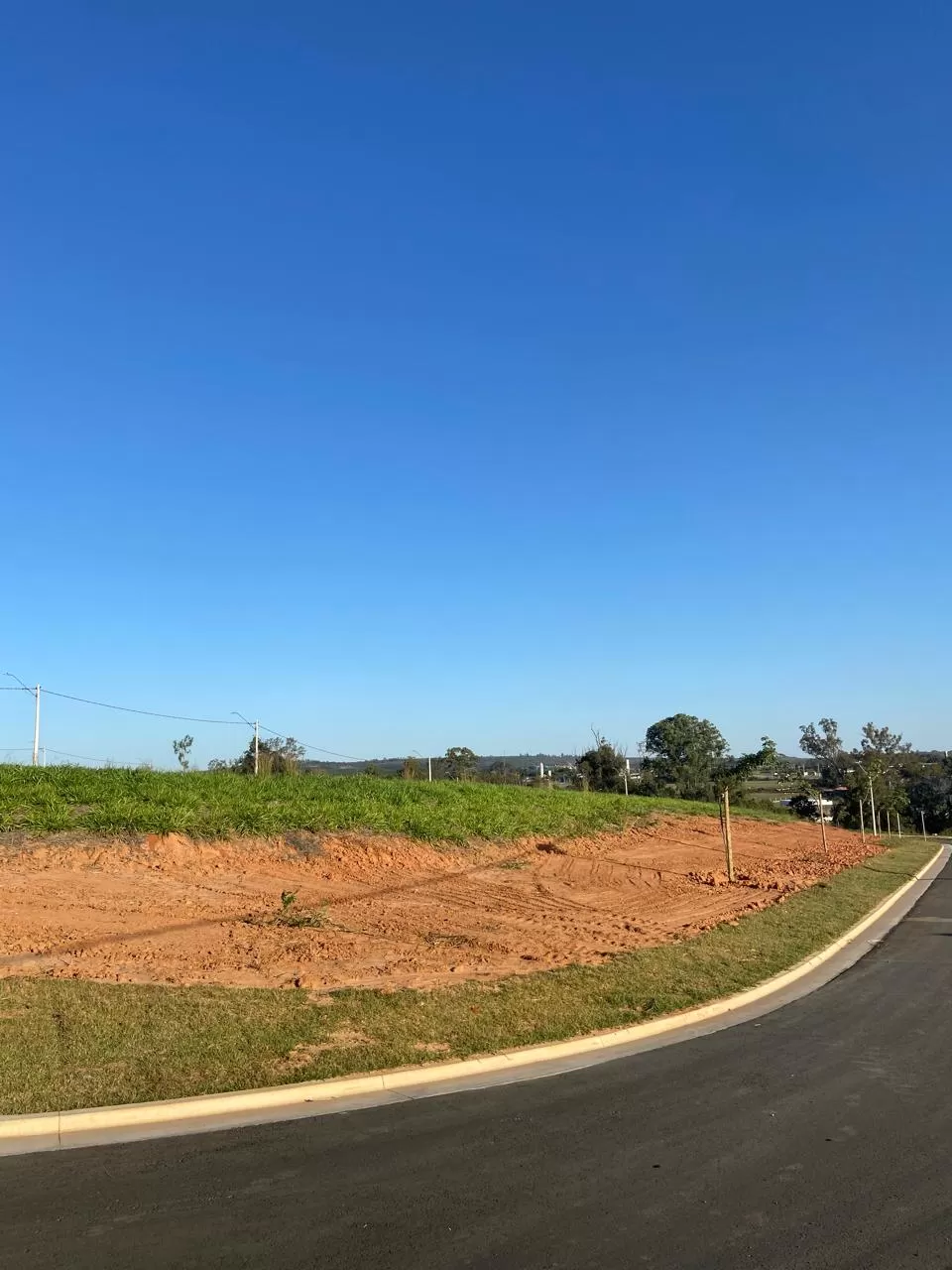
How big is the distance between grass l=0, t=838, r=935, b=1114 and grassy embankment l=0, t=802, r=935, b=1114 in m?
0.02

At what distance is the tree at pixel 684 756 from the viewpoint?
247 feet

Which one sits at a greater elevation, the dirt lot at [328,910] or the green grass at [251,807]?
the green grass at [251,807]

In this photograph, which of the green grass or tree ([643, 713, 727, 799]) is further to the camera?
tree ([643, 713, 727, 799])

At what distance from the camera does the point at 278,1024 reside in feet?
26.5

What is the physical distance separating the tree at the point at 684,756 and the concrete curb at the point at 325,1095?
6672 centimetres

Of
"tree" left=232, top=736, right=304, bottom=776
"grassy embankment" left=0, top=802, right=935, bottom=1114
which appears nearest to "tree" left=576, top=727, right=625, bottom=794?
→ "tree" left=232, top=736, right=304, bottom=776

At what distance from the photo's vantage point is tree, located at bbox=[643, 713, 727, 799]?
7531cm

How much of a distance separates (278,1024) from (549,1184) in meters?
3.76

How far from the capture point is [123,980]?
9.56 metres

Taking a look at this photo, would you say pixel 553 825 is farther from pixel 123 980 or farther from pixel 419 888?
pixel 123 980

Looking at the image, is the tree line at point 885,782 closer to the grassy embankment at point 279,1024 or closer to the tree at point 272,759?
the tree at point 272,759

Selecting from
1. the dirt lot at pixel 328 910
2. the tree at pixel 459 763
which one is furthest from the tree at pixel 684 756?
the dirt lot at pixel 328 910

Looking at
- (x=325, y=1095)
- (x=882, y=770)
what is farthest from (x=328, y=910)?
(x=882, y=770)

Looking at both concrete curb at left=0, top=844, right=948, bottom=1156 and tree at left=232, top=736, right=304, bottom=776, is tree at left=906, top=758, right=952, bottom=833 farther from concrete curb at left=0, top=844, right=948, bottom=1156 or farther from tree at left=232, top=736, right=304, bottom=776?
concrete curb at left=0, top=844, right=948, bottom=1156
